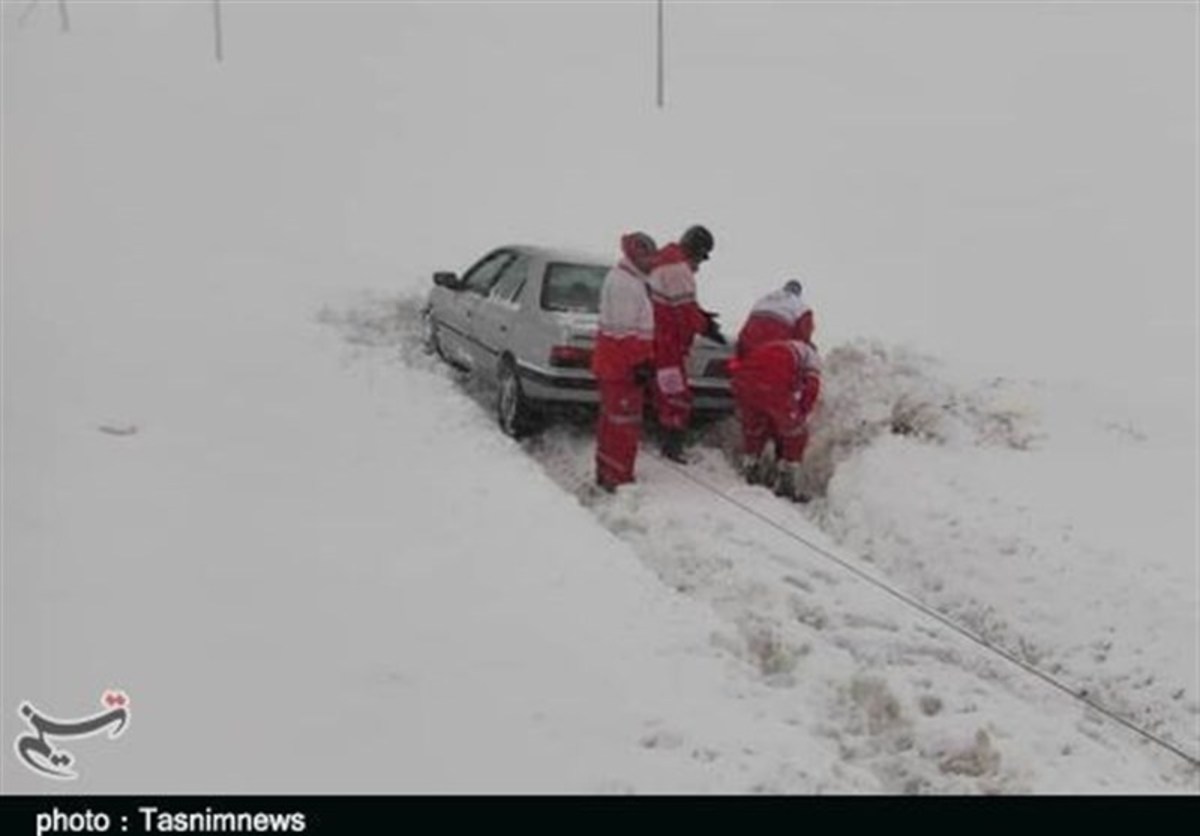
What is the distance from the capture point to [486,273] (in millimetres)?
10875

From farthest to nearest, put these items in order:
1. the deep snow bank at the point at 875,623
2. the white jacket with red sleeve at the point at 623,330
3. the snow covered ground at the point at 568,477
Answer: the white jacket with red sleeve at the point at 623,330 < the deep snow bank at the point at 875,623 < the snow covered ground at the point at 568,477

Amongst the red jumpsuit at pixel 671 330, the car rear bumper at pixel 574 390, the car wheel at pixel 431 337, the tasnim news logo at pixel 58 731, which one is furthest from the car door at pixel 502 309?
the tasnim news logo at pixel 58 731

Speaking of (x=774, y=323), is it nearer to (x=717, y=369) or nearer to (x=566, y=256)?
(x=717, y=369)

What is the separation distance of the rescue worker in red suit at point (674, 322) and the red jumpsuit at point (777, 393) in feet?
1.40

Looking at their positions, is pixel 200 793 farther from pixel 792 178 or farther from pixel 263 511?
pixel 792 178

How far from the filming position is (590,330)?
30.0 feet

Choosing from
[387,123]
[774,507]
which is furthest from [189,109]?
[774,507]

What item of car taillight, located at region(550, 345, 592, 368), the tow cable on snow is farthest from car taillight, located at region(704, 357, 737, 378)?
car taillight, located at region(550, 345, 592, 368)

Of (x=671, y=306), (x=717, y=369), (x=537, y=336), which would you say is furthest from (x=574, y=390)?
(x=717, y=369)

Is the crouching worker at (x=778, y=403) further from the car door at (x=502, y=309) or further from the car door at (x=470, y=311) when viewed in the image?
the car door at (x=470, y=311)

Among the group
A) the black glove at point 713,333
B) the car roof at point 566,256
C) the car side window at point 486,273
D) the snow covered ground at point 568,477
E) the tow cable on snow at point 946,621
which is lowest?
the tow cable on snow at point 946,621

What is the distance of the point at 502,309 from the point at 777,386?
2.43 m

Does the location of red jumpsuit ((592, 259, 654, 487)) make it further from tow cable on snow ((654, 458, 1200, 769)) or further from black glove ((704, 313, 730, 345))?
black glove ((704, 313, 730, 345))

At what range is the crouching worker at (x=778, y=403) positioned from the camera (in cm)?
877
